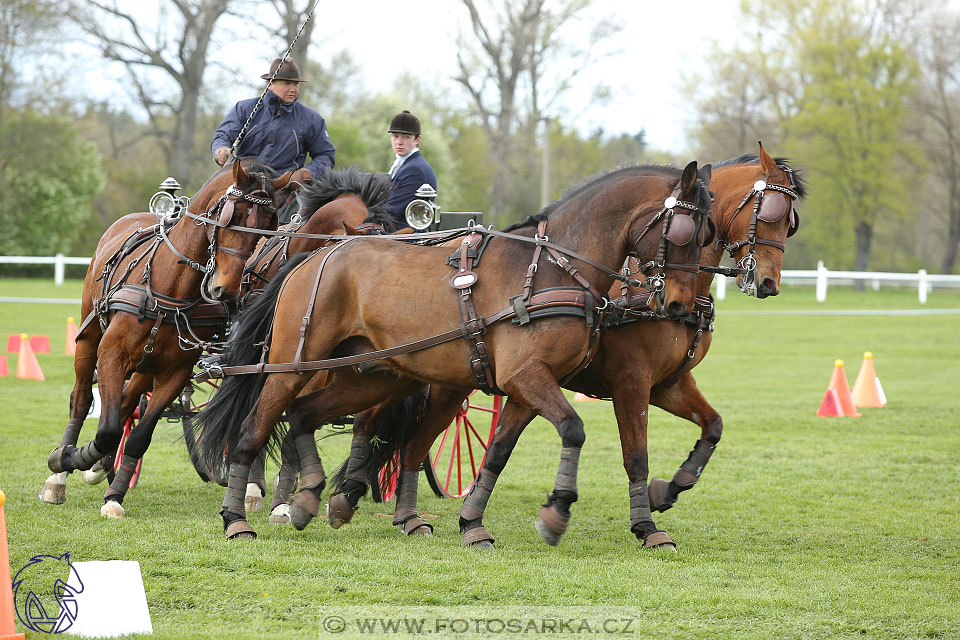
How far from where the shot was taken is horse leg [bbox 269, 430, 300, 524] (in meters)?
5.80

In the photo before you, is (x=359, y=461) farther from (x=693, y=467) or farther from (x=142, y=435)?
(x=693, y=467)

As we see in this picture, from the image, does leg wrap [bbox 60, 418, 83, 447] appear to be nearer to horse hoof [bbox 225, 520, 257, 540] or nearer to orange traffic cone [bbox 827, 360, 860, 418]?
horse hoof [bbox 225, 520, 257, 540]

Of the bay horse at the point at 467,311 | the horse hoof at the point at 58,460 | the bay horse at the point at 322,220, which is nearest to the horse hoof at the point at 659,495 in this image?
the bay horse at the point at 467,311

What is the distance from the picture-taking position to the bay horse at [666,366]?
18.4ft

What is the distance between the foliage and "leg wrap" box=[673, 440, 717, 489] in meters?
28.3

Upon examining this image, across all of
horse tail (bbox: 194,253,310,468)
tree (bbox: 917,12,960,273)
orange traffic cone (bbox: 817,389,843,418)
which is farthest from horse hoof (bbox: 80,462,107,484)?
tree (bbox: 917,12,960,273)

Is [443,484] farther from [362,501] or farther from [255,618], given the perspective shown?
[255,618]

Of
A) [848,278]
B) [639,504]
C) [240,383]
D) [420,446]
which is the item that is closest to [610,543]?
[639,504]

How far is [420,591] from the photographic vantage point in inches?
174

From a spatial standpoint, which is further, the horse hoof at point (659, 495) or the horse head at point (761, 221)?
the horse hoof at point (659, 495)

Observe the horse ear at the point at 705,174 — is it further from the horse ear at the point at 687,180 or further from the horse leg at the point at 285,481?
the horse leg at the point at 285,481

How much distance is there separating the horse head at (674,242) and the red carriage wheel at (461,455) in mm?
1419

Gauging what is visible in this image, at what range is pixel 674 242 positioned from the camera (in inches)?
198

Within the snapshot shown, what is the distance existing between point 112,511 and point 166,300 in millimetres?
1290
